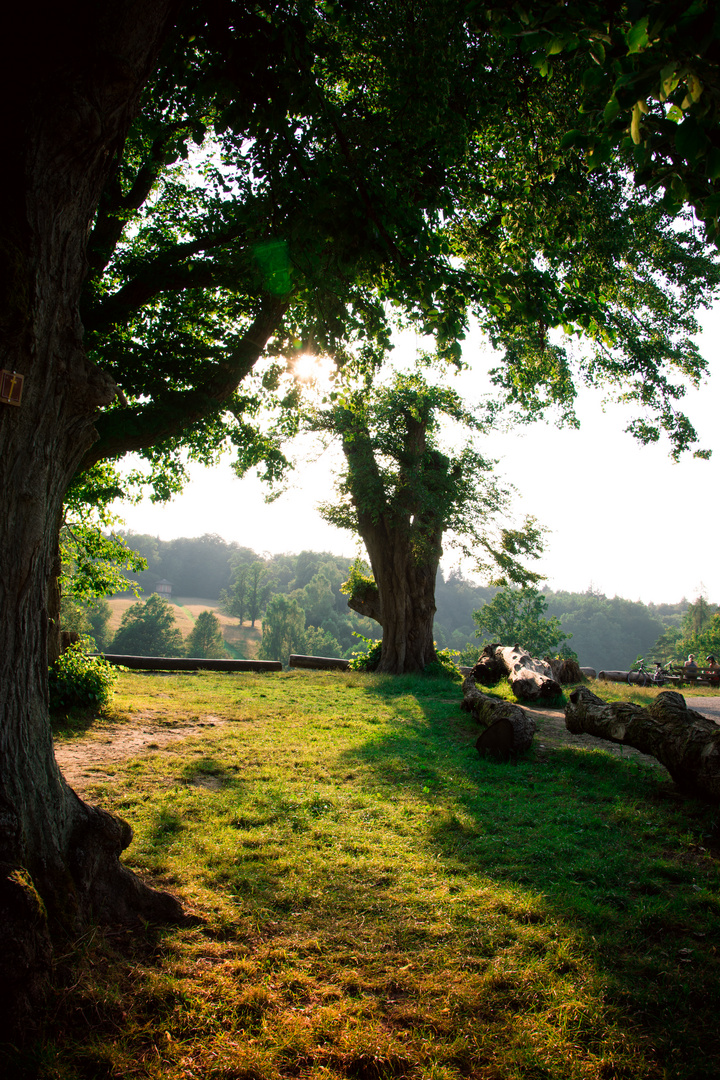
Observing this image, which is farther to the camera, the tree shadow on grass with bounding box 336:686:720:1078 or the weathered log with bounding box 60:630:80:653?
the weathered log with bounding box 60:630:80:653

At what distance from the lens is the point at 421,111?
4730mm

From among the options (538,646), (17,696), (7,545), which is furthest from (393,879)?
(538,646)

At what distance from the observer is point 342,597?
357 feet

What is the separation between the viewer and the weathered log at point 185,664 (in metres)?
16.3

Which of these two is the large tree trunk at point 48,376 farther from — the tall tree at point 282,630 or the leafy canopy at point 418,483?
the tall tree at point 282,630

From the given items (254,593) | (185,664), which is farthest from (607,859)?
(254,593)

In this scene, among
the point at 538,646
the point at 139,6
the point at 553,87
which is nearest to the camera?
the point at 139,6

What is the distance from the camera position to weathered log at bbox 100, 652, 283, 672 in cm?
A: 1628

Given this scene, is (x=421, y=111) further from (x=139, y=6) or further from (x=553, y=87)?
(x=139, y=6)

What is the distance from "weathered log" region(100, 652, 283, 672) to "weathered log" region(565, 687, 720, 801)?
39.6 ft

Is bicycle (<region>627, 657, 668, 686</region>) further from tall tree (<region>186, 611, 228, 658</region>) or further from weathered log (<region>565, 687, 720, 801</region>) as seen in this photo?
tall tree (<region>186, 611, 228, 658</region>)

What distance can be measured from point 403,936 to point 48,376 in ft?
12.1

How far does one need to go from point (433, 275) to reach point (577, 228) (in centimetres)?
209

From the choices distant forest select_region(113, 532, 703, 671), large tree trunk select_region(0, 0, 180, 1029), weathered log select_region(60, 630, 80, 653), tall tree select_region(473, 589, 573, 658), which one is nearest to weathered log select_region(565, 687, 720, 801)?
large tree trunk select_region(0, 0, 180, 1029)
